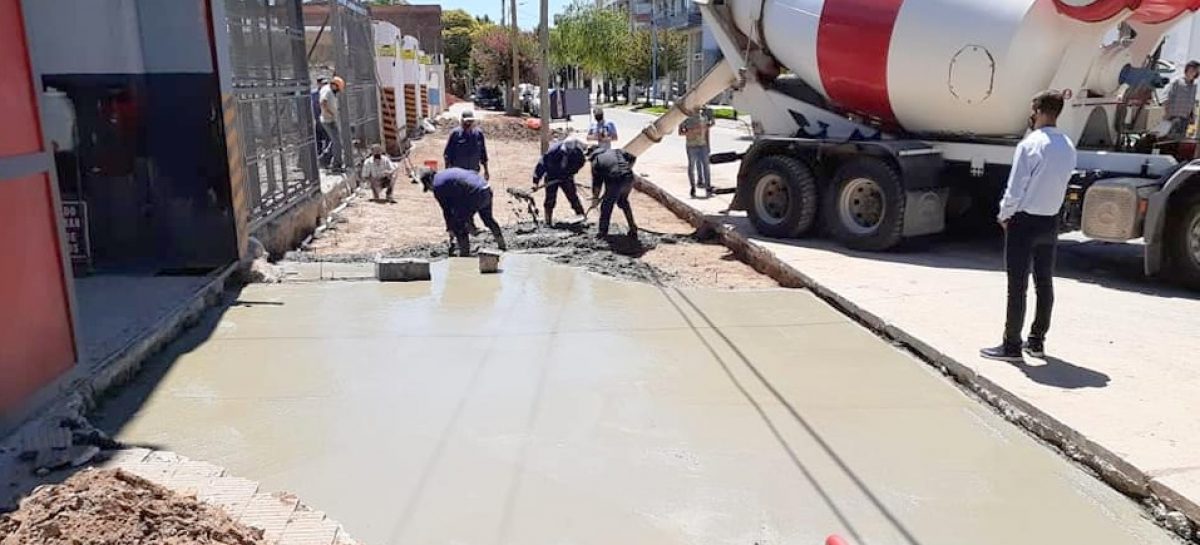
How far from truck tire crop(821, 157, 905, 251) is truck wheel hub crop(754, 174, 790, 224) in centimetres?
53

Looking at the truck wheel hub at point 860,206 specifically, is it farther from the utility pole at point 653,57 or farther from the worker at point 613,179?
the utility pole at point 653,57

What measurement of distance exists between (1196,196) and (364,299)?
22.5ft

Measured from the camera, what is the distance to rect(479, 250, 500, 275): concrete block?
27.9ft

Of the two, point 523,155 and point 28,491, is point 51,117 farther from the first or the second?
point 523,155

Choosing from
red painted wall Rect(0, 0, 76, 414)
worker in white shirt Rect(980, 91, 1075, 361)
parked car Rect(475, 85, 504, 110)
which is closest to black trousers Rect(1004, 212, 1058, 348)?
worker in white shirt Rect(980, 91, 1075, 361)

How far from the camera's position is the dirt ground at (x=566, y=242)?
881 cm

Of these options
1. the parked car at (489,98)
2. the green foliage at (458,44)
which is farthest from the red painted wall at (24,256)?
the green foliage at (458,44)

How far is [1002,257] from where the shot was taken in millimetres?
8898

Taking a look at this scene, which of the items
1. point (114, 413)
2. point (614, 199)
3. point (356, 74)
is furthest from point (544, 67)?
point (114, 413)

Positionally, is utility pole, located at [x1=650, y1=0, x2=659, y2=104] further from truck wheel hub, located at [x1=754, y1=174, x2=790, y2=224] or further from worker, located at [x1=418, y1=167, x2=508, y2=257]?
worker, located at [x1=418, y1=167, x2=508, y2=257]

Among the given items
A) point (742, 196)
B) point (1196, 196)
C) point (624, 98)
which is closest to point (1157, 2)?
point (1196, 196)

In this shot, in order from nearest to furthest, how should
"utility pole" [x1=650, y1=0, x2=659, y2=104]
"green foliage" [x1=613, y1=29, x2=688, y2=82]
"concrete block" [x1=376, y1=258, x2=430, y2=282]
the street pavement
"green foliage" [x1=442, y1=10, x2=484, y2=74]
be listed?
the street pavement
"concrete block" [x1=376, y1=258, x2=430, y2=282]
"utility pole" [x1=650, y1=0, x2=659, y2=104]
"green foliage" [x1=613, y1=29, x2=688, y2=82]
"green foliage" [x1=442, y1=10, x2=484, y2=74]

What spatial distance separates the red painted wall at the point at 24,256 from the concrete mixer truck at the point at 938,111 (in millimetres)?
7177

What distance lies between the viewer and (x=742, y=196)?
10484mm
